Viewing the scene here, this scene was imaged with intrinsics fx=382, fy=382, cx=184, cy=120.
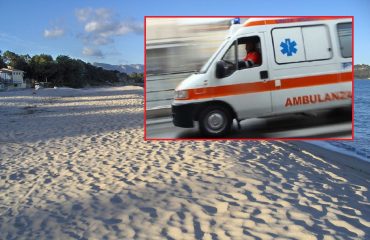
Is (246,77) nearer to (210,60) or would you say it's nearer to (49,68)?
(210,60)

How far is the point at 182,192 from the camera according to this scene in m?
7.36

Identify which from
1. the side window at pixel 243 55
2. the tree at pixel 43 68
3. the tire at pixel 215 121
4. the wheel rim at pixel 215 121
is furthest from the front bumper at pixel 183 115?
the tree at pixel 43 68

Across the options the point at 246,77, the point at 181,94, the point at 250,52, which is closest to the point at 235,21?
the point at 250,52

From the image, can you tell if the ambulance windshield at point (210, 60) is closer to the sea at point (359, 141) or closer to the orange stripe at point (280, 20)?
the orange stripe at point (280, 20)

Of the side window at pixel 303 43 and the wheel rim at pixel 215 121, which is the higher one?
the side window at pixel 303 43

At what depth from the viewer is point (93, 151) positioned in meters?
11.8

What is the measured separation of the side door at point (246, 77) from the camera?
6.80 metres

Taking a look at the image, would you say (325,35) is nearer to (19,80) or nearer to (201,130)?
(201,130)

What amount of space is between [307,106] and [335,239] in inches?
95.0

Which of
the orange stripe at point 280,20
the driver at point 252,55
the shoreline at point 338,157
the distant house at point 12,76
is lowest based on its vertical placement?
the shoreline at point 338,157

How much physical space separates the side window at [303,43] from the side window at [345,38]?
0.73ft

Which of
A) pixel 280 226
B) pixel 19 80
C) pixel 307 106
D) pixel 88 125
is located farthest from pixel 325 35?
pixel 19 80

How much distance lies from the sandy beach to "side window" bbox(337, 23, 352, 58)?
272 centimetres

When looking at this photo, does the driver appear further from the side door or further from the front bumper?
the front bumper
